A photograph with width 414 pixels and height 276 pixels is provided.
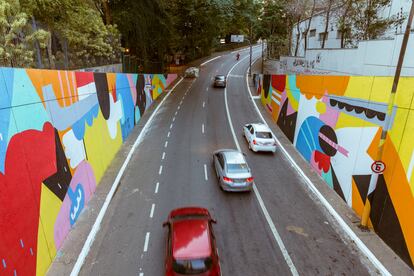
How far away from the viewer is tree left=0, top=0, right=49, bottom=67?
11112mm

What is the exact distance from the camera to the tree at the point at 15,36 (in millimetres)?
11112

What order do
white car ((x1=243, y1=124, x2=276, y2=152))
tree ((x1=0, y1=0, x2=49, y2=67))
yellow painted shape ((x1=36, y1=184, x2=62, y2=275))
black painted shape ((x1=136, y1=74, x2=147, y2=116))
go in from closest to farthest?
yellow painted shape ((x1=36, y1=184, x2=62, y2=275)) → tree ((x1=0, y1=0, x2=49, y2=67)) → white car ((x1=243, y1=124, x2=276, y2=152)) → black painted shape ((x1=136, y1=74, x2=147, y2=116))

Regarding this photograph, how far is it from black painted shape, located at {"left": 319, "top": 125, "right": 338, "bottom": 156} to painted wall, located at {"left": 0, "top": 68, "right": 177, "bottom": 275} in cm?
1351

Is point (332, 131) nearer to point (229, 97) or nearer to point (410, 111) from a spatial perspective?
point (410, 111)

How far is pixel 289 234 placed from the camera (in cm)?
1123

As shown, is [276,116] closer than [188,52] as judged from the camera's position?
Yes

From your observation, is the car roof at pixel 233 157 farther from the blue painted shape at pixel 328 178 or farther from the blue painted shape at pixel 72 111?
the blue painted shape at pixel 72 111

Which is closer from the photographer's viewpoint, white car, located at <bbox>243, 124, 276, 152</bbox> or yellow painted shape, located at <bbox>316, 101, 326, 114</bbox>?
yellow painted shape, located at <bbox>316, 101, 326, 114</bbox>

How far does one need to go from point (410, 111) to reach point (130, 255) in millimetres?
11884

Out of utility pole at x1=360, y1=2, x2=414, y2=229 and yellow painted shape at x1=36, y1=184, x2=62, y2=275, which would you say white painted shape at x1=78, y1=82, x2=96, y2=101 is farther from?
utility pole at x1=360, y1=2, x2=414, y2=229

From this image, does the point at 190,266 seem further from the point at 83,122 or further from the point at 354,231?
the point at 83,122

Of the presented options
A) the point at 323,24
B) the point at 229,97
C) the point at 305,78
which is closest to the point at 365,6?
the point at 323,24

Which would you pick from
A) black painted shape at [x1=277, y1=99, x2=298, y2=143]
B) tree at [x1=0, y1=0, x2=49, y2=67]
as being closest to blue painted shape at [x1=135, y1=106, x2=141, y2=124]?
tree at [x1=0, y1=0, x2=49, y2=67]

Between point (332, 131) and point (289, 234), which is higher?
point (332, 131)
